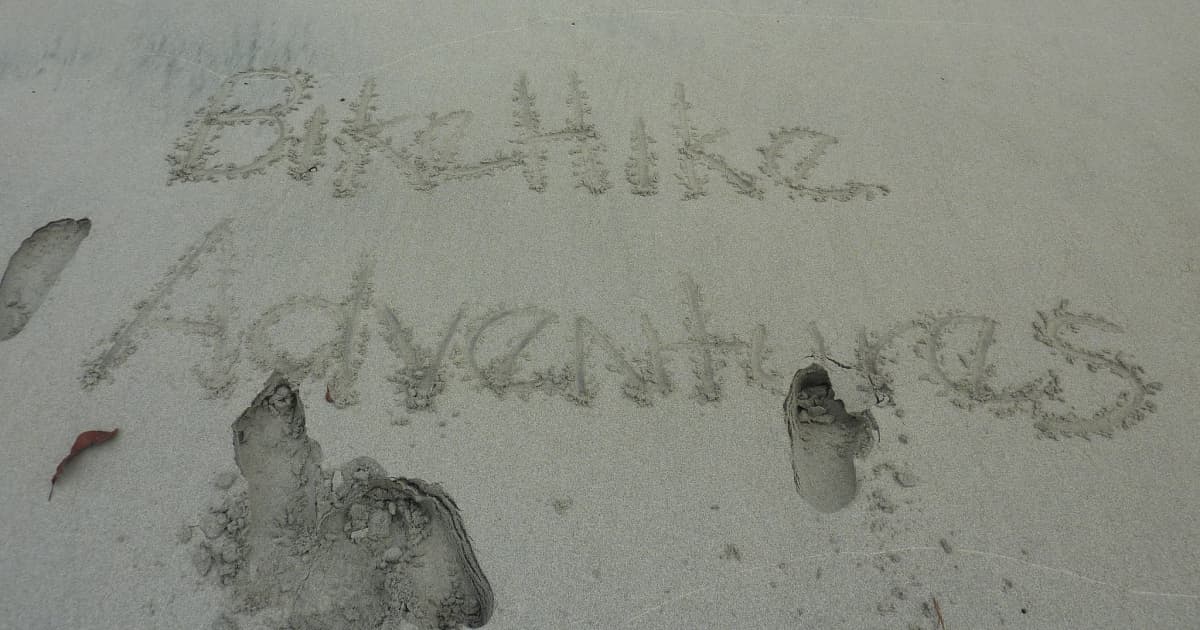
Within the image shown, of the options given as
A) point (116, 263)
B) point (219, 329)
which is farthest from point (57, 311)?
point (219, 329)

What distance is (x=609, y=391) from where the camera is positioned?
2381 millimetres

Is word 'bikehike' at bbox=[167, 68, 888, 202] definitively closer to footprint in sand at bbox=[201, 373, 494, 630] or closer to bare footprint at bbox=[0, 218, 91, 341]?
bare footprint at bbox=[0, 218, 91, 341]

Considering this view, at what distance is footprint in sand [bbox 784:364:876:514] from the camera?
2.17m

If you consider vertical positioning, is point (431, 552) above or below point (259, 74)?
below

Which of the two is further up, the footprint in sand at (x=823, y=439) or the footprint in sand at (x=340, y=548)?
the footprint in sand at (x=823, y=439)

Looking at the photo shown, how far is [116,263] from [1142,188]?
4.19 m

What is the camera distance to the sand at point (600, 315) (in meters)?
2.03

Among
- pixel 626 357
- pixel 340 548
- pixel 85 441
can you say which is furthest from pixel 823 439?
pixel 85 441

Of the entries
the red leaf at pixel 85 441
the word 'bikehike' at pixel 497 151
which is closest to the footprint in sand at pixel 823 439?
the word 'bikehike' at pixel 497 151

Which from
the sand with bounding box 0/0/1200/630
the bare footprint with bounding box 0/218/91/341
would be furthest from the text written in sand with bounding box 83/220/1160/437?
the bare footprint with bounding box 0/218/91/341

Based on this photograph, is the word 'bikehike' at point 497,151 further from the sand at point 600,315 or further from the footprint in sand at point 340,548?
the footprint in sand at point 340,548

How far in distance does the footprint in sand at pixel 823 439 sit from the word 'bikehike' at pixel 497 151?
0.94 m

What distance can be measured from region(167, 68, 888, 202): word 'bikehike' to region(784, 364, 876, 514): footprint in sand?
0.94m

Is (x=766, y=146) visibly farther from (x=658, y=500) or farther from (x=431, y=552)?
(x=431, y=552)
